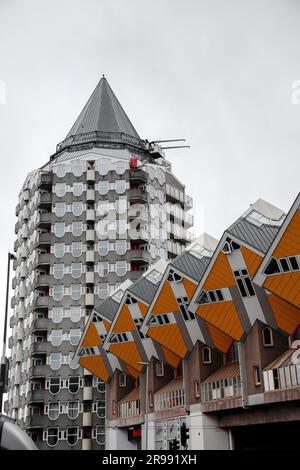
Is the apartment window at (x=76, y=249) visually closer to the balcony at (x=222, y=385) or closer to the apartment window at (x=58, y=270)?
the apartment window at (x=58, y=270)

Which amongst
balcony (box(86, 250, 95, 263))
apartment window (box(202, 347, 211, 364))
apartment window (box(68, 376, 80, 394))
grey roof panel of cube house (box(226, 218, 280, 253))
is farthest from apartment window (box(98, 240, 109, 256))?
grey roof panel of cube house (box(226, 218, 280, 253))

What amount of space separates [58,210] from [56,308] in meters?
13.8

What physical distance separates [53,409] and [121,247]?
22.5 metres

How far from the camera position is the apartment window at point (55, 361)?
7156 cm

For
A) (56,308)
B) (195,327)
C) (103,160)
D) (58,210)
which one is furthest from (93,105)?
(195,327)

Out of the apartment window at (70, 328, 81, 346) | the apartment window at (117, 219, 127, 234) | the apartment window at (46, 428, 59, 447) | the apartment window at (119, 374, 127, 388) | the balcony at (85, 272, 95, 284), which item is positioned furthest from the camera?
the apartment window at (117, 219, 127, 234)

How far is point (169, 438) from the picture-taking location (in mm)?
48312

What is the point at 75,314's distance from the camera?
73875mm

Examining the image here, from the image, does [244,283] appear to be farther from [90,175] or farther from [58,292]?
[90,175]

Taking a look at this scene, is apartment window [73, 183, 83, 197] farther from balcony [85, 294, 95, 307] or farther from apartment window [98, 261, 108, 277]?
balcony [85, 294, 95, 307]

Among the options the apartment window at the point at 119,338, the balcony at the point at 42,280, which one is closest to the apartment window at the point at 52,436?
the balcony at the point at 42,280

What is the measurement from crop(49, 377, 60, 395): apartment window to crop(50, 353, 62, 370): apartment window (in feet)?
4.44

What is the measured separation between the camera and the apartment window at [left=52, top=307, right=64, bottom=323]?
2904 inches

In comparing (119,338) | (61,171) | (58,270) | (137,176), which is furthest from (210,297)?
(61,171)
